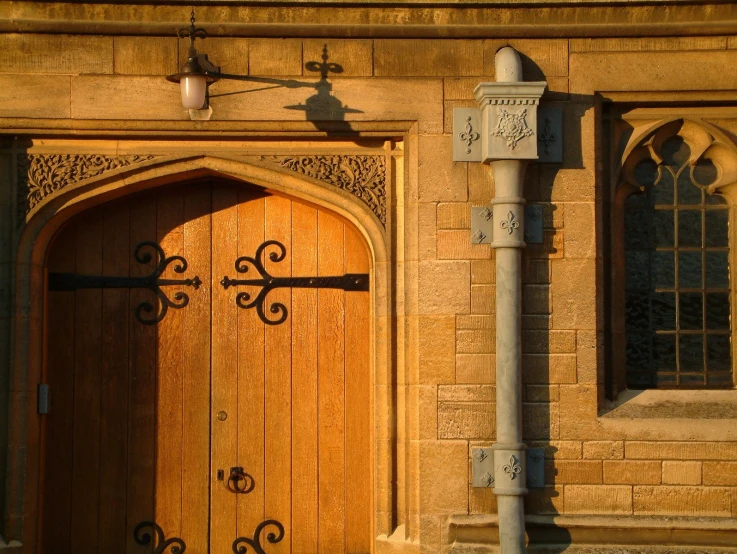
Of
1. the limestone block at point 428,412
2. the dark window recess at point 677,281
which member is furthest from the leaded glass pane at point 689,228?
the limestone block at point 428,412

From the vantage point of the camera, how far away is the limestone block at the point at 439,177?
20.0 ft

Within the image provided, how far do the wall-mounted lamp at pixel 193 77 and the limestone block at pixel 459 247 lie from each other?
1.57 metres

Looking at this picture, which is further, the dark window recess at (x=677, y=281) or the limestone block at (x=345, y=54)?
the dark window recess at (x=677, y=281)

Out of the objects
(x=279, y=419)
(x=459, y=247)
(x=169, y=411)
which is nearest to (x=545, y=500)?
(x=459, y=247)

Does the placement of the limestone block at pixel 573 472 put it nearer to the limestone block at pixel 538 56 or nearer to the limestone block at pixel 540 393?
the limestone block at pixel 540 393

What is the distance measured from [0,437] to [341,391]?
201 centimetres

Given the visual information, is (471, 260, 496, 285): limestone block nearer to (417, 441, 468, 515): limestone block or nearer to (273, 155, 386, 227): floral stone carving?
(273, 155, 386, 227): floral stone carving

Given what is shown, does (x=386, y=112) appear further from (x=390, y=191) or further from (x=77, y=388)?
(x=77, y=388)

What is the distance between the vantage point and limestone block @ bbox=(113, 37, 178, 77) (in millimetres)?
6102

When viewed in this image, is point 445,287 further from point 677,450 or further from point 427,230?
point 677,450

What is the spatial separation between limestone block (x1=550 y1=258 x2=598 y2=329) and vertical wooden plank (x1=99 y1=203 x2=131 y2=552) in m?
2.61

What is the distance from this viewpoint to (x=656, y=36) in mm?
6164

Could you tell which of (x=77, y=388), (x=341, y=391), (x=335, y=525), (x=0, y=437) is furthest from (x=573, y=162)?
(x=0, y=437)

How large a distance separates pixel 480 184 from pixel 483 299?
0.67 meters
